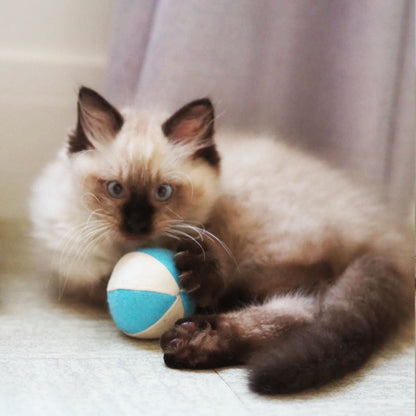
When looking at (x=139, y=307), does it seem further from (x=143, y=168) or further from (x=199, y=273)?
(x=143, y=168)

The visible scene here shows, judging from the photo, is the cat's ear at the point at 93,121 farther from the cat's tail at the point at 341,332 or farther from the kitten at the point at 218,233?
the cat's tail at the point at 341,332

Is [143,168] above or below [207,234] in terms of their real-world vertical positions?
above

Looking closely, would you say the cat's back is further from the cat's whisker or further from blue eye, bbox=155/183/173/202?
blue eye, bbox=155/183/173/202

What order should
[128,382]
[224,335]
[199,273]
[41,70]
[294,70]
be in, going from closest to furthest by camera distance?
1. [128,382]
2. [224,335]
3. [199,273]
4. [294,70]
5. [41,70]

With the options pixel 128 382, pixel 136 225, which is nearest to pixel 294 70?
pixel 136 225

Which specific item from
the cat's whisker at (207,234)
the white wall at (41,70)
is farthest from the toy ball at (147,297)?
the white wall at (41,70)

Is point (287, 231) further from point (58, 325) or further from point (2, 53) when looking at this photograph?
point (2, 53)

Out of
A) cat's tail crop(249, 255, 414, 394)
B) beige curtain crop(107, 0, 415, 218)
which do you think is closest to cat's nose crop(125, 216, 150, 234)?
cat's tail crop(249, 255, 414, 394)
